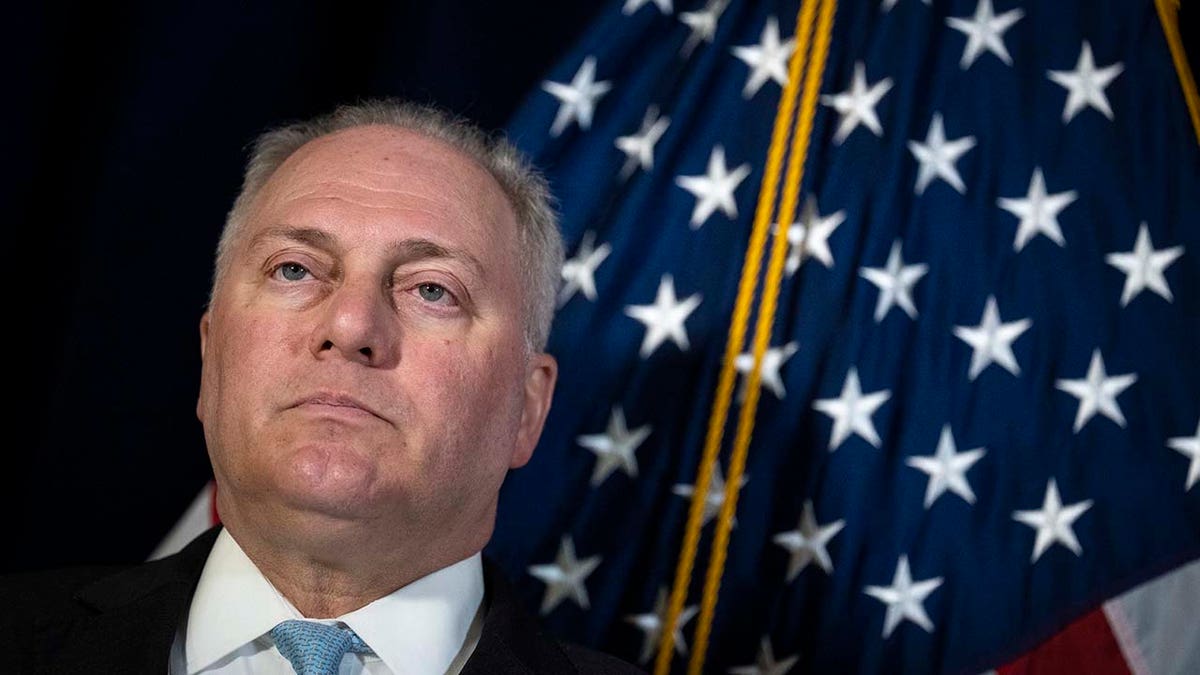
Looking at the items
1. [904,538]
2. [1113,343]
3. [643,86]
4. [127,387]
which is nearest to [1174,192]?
[1113,343]

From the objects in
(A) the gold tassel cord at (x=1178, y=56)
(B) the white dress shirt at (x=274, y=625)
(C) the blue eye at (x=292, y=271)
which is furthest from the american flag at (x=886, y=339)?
(C) the blue eye at (x=292, y=271)

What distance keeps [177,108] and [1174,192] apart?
1941mm

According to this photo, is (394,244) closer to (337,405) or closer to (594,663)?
(337,405)

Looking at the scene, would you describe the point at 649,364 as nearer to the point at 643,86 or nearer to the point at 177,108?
the point at 643,86

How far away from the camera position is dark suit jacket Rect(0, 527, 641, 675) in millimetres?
1779

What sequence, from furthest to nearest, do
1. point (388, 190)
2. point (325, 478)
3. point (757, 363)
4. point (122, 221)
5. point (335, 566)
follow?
point (122, 221) < point (757, 363) < point (388, 190) < point (335, 566) < point (325, 478)

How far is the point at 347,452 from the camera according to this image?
176 cm

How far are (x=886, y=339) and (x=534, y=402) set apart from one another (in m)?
0.69

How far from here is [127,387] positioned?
2592mm

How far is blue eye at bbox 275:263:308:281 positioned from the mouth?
0.23 meters

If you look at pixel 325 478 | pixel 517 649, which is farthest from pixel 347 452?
pixel 517 649

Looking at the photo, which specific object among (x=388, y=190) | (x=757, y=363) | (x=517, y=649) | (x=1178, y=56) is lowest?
(x=517, y=649)

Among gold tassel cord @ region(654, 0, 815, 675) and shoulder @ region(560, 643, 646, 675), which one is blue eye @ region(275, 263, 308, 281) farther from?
gold tassel cord @ region(654, 0, 815, 675)

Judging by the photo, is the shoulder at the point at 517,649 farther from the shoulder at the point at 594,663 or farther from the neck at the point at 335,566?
the neck at the point at 335,566
